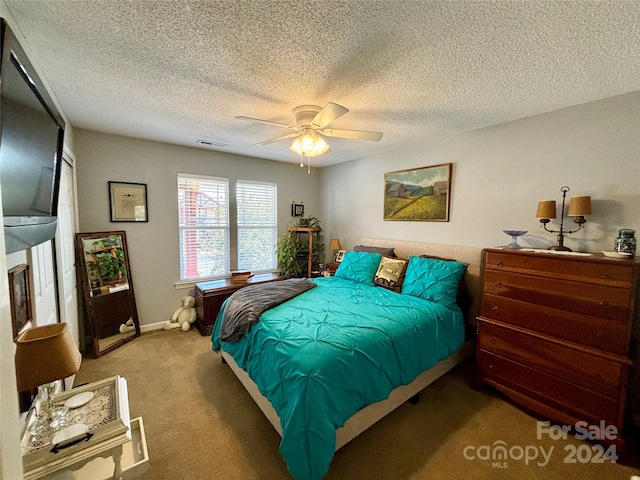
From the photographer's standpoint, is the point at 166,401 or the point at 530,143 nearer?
the point at 166,401

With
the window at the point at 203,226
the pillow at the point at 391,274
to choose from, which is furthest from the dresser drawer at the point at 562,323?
the window at the point at 203,226

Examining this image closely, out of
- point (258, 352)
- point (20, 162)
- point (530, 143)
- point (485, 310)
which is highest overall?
point (530, 143)

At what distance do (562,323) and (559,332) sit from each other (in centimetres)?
7

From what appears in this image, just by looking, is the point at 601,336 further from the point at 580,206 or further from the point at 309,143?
the point at 309,143

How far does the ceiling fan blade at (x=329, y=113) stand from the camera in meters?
1.69

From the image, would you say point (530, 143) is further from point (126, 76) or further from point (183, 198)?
point (183, 198)

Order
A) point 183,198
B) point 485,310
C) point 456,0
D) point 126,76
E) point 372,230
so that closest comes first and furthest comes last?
point 456,0
point 126,76
point 485,310
point 183,198
point 372,230

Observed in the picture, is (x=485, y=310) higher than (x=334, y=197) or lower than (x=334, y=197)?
lower

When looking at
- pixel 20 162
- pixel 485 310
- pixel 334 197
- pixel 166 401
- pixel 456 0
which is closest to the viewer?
pixel 20 162

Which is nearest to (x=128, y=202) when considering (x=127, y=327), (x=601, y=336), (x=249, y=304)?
(x=127, y=327)

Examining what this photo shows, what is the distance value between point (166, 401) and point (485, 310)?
2.89 m

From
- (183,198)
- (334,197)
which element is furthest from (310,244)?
(183,198)

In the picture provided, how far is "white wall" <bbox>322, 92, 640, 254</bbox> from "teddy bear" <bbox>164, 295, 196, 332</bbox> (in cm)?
299

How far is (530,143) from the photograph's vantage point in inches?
95.8
